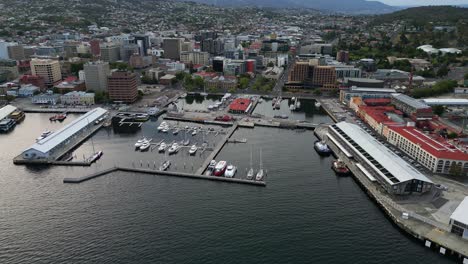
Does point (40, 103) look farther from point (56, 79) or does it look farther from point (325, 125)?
point (325, 125)

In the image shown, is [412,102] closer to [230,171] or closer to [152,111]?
[230,171]

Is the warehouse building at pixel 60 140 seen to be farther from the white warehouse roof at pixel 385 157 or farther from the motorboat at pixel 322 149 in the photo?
the white warehouse roof at pixel 385 157

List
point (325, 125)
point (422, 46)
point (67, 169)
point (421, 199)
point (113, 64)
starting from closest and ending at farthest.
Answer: point (421, 199) → point (67, 169) → point (325, 125) → point (113, 64) → point (422, 46)

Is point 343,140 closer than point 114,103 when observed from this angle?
Yes

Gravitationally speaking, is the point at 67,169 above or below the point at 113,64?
below

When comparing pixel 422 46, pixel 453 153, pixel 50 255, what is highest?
pixel 422 46

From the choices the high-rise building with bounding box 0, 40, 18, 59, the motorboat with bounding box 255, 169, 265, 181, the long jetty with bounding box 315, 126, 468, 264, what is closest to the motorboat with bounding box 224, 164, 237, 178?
the motorboat with bounding box 255, 169, 265, 181

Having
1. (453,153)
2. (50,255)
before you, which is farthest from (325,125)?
(50,255)

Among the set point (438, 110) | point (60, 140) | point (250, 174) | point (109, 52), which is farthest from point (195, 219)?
point (109, 52)
